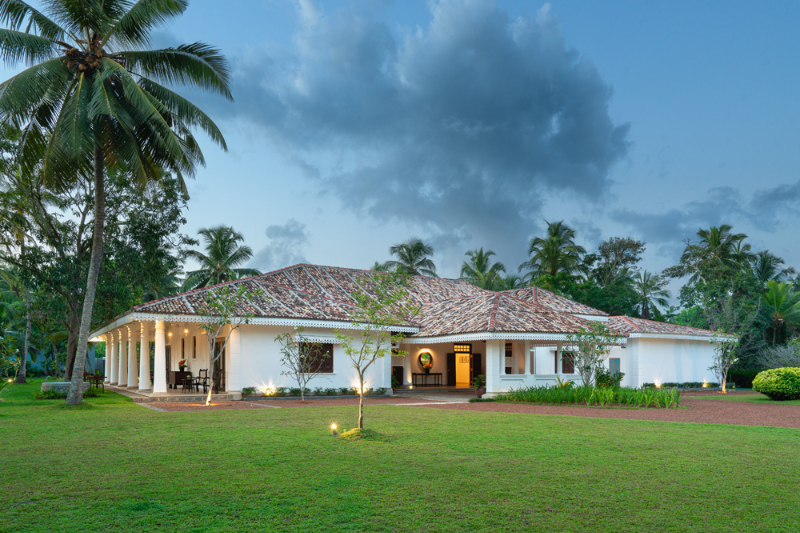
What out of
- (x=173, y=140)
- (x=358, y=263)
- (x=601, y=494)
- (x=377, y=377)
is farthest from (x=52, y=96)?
(x=358, y=263)

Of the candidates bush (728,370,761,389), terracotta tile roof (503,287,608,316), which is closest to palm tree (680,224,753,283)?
bush (728,370,761,389)

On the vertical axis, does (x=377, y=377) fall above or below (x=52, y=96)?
below

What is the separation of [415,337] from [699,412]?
420 inches

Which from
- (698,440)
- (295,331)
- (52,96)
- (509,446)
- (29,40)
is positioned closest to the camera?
(509,446)

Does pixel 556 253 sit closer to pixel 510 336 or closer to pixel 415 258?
pixel 415 258

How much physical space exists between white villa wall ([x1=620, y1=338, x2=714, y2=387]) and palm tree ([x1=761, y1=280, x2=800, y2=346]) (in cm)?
896

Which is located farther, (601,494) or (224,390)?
(224,390)

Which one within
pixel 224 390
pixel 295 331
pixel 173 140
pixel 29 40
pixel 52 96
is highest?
pixel 29 40

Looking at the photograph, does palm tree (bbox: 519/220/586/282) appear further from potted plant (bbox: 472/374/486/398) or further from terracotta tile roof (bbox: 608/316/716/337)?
potted plant (bbox: 472/374/486/398)

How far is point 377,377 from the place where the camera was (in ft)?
71.9

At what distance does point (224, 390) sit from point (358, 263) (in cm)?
3343

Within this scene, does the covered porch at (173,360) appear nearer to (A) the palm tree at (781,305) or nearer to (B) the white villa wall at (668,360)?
(B) the white villa wall at (668,360)

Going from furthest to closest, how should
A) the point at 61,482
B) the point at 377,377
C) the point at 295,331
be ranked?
the point at 377,377 < the point at 295,331 < the point at 61,482

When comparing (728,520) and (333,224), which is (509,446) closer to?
(728,520)
